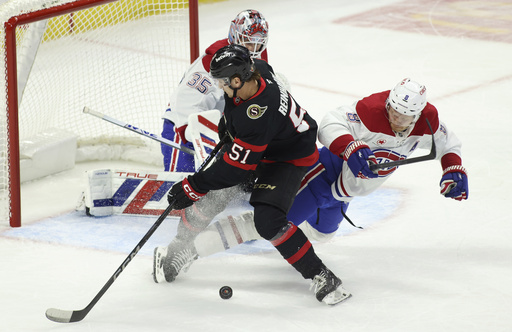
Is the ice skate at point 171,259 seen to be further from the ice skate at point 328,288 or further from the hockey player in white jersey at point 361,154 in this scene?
the ice skate at point 328,288

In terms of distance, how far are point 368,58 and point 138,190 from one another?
302 cm

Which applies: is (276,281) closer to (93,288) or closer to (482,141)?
(93,288)

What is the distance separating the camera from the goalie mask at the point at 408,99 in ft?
9.12

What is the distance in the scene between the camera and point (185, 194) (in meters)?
2.74

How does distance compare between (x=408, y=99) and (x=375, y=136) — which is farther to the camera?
(x=375, y=136)

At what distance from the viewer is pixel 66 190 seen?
3875 millimetres

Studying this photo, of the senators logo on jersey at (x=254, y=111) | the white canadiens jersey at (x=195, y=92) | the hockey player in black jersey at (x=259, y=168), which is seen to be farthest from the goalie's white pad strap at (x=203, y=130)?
the senators logo on jersey at (x=254, y=111)

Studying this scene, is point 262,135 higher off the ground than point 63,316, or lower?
higher

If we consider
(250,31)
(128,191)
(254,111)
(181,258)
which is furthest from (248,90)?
(128,191)

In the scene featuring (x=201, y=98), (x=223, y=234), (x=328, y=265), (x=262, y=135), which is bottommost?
(x=328, y=265)

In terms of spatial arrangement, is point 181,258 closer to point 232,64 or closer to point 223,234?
point 223,234

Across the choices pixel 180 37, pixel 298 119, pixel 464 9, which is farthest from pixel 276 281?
pixel 464 9

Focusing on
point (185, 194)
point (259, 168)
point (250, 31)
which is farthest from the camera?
point (250, 31)

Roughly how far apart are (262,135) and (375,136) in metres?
0.55
